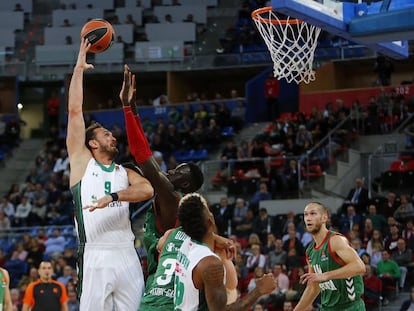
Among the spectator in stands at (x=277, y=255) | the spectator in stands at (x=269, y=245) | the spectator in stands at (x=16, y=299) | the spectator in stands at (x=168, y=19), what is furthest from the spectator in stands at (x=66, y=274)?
the spectator in stands at (x=168, y=19)

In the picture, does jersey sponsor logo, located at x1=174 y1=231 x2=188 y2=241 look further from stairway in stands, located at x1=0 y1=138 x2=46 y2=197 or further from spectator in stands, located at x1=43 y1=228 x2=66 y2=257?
stairway in stands, located at x1=0 y1=138 x2=46 y2=197

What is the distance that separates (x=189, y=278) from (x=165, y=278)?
582mm

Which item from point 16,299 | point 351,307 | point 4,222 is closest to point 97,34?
point 351,307

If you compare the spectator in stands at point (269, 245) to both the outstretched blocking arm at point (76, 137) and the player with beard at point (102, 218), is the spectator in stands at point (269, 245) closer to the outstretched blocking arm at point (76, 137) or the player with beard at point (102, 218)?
the player with beard at point (102, 218)

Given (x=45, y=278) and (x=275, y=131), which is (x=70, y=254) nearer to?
(x=45, y=278)

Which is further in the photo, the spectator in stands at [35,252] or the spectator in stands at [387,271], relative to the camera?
the spectator in stands at [35,252]

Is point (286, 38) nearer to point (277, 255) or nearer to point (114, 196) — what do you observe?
point (114, 196)

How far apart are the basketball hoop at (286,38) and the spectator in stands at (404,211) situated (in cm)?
691

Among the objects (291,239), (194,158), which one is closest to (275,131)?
(194,158)

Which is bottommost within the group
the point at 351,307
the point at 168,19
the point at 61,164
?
the point at 351,307

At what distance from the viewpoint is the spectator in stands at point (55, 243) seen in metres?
18.7

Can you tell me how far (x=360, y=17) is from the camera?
9328 millimetres

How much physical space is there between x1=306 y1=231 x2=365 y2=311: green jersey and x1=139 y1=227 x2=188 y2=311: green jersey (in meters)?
2.68

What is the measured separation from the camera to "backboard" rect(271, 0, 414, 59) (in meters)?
8.91
